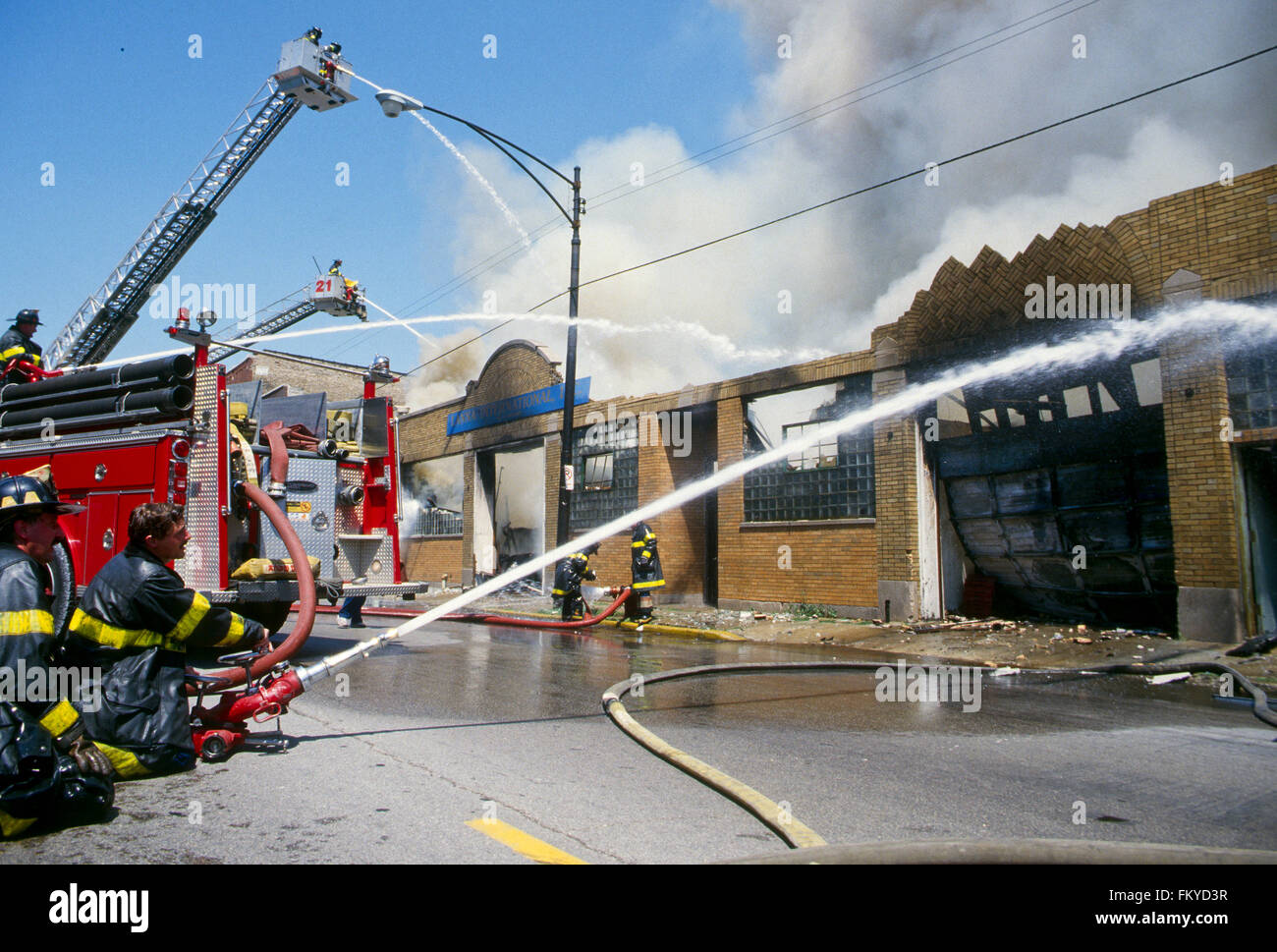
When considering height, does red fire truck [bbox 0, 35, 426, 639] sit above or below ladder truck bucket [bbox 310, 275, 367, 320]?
below

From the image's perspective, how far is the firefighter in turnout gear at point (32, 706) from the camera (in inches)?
128

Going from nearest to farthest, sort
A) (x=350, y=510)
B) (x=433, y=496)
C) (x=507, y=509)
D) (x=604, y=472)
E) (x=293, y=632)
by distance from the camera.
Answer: (x=293, y=632) → (x=350, y=510) → (x=604, y=472) → (x=507, y=509) → (x=433, y=496)

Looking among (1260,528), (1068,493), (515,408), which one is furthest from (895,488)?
(515,408)

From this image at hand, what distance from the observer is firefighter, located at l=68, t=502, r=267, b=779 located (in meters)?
4.05

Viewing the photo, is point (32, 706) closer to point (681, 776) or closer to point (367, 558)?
point (681, 776)

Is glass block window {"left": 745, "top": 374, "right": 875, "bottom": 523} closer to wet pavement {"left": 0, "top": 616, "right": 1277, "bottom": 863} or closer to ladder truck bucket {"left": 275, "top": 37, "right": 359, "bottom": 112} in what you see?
wet pavement {"left": 0, "top": 616, "right": 1277, "bottom": 863}

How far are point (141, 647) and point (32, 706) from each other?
588 mm

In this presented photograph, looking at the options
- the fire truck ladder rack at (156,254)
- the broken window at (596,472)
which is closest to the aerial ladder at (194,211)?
the fire truck ladder rack at (156,254)

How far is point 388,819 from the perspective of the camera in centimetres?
355

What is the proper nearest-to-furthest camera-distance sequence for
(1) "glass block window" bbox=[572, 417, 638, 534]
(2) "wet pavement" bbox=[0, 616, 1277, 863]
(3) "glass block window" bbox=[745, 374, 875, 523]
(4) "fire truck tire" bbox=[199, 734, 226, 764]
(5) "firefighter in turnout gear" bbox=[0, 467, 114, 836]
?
(5) "firefighter in turnout gear" bbox=[0, 467, 114, 836], (2) "wet pavement" bbox=[0, 616, 1277, 863], (4) "fire truck tire" bbox=[199, 734, 226, 764], (3) "glass block window" bbox=[745, 374, 875, 523], (1) "glass block window" bbox=[572, 417, 638, 534]

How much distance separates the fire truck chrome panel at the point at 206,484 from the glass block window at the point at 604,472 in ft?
35.6

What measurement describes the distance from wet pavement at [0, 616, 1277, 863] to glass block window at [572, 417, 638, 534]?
1095 cm

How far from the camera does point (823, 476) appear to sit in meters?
14.0

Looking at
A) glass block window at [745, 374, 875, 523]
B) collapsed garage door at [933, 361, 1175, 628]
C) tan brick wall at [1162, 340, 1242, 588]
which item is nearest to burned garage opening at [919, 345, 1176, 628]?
collapsed garage door at [933, 361, 1175, 628]
